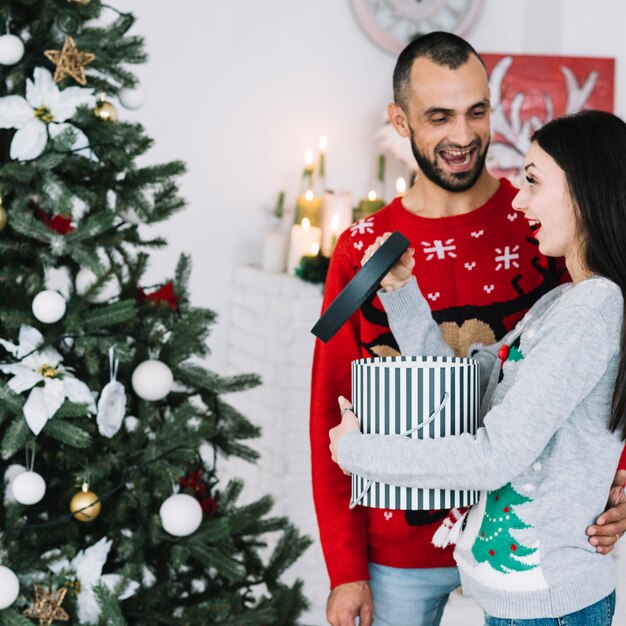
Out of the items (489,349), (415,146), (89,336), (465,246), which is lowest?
(89,336)

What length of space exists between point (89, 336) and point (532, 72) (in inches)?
101

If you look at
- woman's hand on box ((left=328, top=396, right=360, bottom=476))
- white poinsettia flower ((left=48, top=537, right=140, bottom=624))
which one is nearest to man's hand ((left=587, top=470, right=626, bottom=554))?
woman's hand on box ((left=328, top=396, right=360, bottom=476))

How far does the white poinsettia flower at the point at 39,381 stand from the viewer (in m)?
1.57

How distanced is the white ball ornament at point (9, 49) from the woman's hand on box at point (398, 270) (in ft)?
2.37

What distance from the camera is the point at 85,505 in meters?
1.62

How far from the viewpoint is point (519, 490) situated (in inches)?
43.9

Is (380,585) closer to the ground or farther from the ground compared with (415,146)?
closer to the ground

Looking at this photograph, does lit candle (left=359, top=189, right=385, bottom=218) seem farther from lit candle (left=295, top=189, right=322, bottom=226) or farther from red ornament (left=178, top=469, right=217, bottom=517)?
red ornament (left=178, top=469, right=217, bottom=517)

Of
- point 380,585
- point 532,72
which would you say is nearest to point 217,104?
point 532,72

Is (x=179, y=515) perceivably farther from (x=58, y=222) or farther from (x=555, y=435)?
(x=555, y=435)

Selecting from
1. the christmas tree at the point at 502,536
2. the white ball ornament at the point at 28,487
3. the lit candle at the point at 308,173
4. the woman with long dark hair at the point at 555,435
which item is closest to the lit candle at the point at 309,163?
the lit candle at the point at 308,173

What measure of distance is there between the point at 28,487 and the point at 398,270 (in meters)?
0.73

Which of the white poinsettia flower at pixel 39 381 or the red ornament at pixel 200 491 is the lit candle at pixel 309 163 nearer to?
the red ornament at pixel 200 491

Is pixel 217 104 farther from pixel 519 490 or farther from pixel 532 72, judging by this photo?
pixel 519 490
